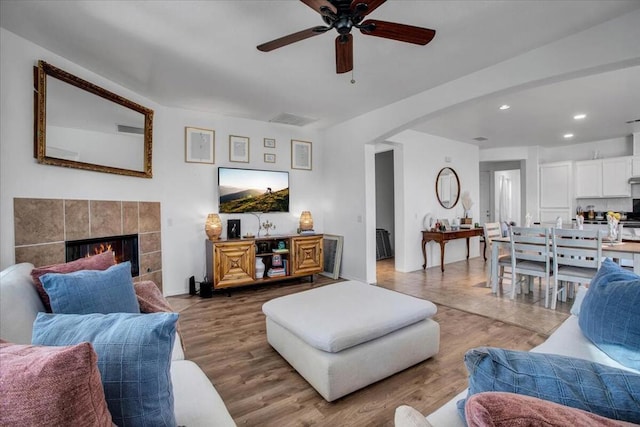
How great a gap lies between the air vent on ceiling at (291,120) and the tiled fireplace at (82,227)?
6.95 ft

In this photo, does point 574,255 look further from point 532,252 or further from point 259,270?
point 259,270

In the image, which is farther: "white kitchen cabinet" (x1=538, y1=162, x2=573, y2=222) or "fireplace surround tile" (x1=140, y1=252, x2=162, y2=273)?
"white kitchen cabinet" (x1=538, y1=162, x2=573, y2=222)

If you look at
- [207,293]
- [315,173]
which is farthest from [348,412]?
[315,173]

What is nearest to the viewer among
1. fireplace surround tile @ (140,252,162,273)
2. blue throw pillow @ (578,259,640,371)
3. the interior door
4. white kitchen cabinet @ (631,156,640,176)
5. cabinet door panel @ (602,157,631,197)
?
blue throw pillow @ (578,259,640,371)

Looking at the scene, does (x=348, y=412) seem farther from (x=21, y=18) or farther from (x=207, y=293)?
(x=21, y=18)

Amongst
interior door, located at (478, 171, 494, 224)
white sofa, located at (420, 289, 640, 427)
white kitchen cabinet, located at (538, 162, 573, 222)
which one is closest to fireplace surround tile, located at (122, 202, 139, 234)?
white sofa, located at (420, 289, 640, 427)

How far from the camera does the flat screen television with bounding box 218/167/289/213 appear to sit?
4.41 metres

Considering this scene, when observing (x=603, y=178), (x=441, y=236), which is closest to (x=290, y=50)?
(x=441, y=236)

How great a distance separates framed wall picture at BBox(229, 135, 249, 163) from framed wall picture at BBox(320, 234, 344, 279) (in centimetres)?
186

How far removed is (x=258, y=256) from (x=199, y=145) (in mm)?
1829

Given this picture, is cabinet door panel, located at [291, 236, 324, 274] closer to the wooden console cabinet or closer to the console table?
the wooden console cabinet

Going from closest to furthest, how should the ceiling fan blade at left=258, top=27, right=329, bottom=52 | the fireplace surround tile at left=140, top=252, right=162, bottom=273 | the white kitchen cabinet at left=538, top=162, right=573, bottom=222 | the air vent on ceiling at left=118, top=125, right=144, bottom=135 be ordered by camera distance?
the ceiling fan blade at left=258, top=27, right=329, bottom=52 → the air vent on ceiling at left=118, top=125, right=144, bottom=135 → the fireplace surround tile at left=140, top=252, right=162, bottom=273 → the white kitchen cabinet at left=538, top=162, right=573, bottom=222

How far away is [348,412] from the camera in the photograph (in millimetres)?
1725

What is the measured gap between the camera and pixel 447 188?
6160 mm
